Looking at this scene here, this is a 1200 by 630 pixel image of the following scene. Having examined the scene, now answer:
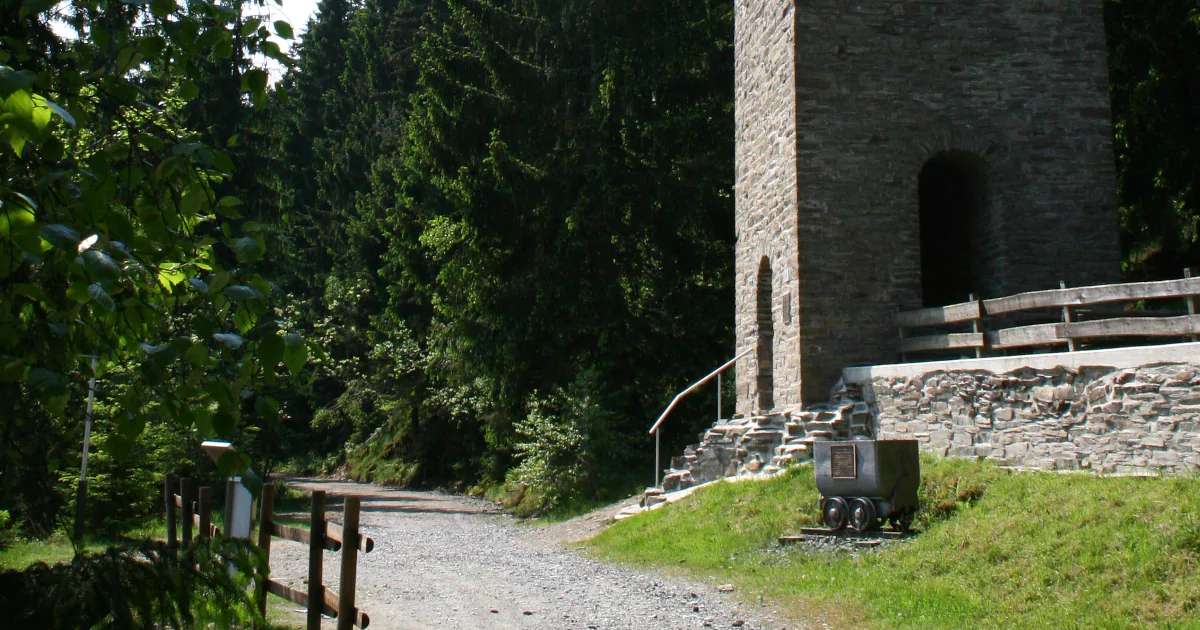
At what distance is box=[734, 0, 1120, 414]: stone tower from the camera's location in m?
13.2

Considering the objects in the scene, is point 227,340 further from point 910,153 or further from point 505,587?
point 910,153

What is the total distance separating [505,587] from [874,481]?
12.1 ft

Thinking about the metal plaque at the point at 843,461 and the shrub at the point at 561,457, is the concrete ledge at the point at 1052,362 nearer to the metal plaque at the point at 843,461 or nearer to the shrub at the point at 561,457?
the metal plaque at the point at 843,461

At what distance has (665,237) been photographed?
2088 centimetres

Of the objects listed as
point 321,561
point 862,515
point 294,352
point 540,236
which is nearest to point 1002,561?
point 862,515

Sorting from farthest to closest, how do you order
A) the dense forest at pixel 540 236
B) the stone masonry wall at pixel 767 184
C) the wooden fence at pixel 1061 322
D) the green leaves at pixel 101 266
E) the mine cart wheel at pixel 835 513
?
the dense forest at pixel 540 236 → the stone masonry wall at pixel 767 184 → the mine cart wheel at pixel 835 513 → the wooden fence at pixel 1061 322 → the green leaves at pixel 101 266

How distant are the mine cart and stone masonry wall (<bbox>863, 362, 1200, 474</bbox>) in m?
1.20

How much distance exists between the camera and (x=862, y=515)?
A: 1013cm

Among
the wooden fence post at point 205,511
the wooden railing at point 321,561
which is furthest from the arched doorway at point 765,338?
the wooden railing at point 321,561

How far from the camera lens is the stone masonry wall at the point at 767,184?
13516 mm

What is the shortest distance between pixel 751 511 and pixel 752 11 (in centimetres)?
775

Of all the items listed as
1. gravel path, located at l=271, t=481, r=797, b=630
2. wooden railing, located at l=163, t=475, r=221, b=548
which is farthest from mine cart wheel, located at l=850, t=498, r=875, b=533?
wooden railing, located at l=163, t=475, r=221, b=548

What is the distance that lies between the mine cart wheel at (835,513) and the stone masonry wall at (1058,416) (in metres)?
1.70

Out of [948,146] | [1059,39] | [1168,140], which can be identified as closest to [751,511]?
[948,146]
